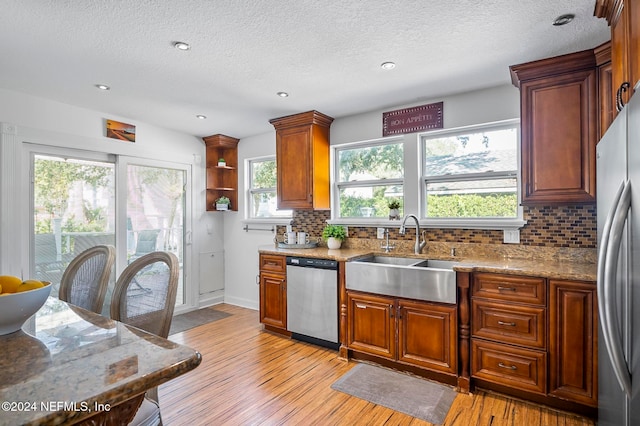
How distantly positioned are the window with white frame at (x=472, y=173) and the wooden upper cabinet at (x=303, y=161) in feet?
3.62

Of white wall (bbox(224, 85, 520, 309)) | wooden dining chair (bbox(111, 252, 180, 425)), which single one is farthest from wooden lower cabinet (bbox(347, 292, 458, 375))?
wooden dining chair (bbox(111, 252, 180, 425))

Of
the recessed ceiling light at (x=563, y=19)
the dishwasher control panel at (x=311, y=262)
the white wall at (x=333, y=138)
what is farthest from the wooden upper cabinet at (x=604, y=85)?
the dishwasher control panel at (x=311, y=262)

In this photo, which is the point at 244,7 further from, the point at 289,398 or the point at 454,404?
the point at 454,404

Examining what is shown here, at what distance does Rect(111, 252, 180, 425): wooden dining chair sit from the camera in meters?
1.41

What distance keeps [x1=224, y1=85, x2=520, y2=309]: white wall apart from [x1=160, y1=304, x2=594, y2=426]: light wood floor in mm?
1607

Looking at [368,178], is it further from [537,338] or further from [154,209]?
[154,209]

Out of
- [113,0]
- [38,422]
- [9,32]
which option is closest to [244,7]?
[113,0]

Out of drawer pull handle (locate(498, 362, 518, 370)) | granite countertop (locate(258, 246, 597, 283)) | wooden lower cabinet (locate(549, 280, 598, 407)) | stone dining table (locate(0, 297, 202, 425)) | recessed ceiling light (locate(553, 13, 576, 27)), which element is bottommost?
drawer pull handle (locate(498, 362, 518, 370))

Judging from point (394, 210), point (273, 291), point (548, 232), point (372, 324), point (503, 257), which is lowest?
point (372, 324)

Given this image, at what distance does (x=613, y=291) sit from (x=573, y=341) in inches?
50.6

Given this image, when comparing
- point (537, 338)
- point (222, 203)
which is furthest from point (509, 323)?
point (222, 203)

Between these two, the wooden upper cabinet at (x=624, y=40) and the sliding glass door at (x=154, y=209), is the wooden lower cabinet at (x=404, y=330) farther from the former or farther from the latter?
the sliding glass door at (x=154, y=209)

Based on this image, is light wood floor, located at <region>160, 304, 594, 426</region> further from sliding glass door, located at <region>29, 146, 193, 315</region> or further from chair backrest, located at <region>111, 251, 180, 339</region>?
sliding glass door, located at <region>29, 146, 193, 315</region>

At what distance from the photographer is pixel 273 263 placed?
367 centimetres
